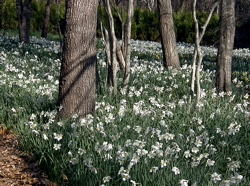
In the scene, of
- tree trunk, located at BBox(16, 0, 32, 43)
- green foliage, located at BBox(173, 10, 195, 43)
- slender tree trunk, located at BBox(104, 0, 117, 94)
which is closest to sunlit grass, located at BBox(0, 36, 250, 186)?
slender tree trunk, located at BBox(104, 0, 117, 94)

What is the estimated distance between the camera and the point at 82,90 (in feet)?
15.5

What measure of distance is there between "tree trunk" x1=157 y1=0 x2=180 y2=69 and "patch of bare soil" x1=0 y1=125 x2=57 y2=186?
4.33 m

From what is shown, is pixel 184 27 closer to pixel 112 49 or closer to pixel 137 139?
pixel 112 49

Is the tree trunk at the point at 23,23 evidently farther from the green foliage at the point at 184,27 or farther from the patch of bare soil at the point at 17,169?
the green foliage at the point at 184,27

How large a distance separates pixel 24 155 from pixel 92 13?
1.90 m

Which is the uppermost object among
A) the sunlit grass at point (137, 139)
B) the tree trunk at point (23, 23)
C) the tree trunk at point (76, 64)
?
the tree trunk at point (23, 23)

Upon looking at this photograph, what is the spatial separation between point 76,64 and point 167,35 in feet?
13.0

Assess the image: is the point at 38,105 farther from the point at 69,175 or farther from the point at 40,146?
the point at 69,175

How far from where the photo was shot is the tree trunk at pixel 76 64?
4691 mm

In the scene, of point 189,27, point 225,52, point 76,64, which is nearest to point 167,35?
point 225,52

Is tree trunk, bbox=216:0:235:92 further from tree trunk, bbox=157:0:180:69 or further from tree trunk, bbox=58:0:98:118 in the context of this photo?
tree trunk, bbox=58:0:98:118

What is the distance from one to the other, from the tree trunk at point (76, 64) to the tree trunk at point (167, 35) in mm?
3645

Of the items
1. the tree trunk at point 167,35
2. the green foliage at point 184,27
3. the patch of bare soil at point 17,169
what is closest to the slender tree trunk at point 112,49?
the patch of bare soil at point 17,169

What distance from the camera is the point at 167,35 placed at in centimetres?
824
